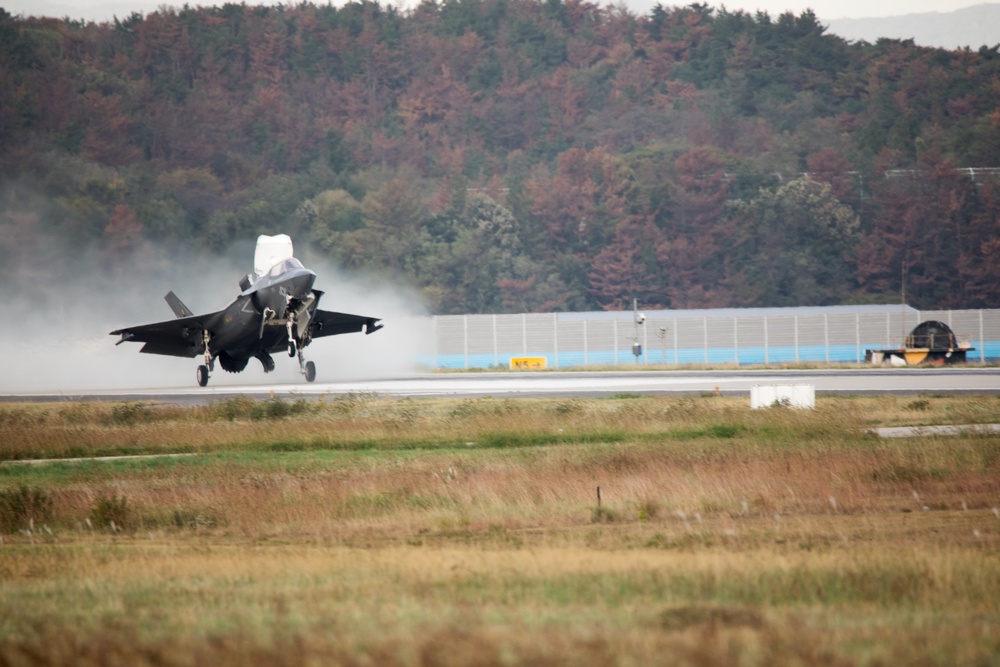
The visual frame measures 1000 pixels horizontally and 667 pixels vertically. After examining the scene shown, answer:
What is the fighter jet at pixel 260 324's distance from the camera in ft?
139

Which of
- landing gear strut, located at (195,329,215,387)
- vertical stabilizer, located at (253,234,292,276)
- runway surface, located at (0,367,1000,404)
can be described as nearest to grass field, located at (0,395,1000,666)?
runway surface, located at (0,367,1000,404)

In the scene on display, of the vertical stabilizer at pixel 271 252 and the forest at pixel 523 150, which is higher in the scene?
the forest at pixel 523 150

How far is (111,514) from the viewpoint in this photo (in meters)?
15.4

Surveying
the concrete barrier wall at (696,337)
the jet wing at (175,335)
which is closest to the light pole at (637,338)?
the concrete barrier wall at (696,337)

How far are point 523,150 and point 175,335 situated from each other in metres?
90.8

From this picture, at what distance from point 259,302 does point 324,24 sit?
4589 inches

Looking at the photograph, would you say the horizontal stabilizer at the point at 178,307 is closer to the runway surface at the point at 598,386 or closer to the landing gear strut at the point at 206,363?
the landing gear strut at the point at 206,363

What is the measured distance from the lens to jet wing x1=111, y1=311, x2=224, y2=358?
148 feet

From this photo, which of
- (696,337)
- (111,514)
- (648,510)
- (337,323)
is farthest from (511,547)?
(696,337)

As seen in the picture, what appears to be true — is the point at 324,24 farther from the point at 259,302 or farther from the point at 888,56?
the point at 259,302

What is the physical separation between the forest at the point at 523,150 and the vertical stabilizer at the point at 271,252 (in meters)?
28.9

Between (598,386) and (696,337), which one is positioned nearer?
(598,386)

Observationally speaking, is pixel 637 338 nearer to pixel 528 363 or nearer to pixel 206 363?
pixel 528 363

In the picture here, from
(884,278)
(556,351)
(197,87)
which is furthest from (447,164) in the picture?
(556,351)
